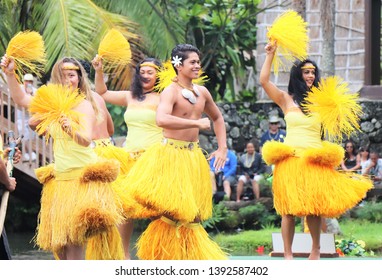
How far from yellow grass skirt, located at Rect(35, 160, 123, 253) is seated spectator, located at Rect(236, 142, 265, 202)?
5715mm

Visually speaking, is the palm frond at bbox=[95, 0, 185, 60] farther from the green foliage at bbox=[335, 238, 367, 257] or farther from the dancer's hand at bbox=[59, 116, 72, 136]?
the dancer's hand at bbox=[59, 116, 72, 136]

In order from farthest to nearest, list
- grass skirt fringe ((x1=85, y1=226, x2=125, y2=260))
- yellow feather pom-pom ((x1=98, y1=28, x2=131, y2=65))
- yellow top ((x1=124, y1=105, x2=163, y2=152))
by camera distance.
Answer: yellow feather pom-pom ((x1=98, y1=28, x2=131, y2=65)) → yellow top ((x1=124, y1=105, x2=163, y2=152)) → grass skirt fringe ((x1=85, y1=226, x2=125, y2=260))

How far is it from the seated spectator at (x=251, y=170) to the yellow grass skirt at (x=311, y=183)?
4.63 metres

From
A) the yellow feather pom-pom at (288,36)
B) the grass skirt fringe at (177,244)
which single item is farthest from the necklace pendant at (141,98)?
the grass skirt fringe at (177,244)

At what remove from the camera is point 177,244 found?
731 centimetres

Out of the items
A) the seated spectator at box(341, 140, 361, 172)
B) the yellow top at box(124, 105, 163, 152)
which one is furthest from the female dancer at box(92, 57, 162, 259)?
the seated spectator at box(341, 140, 361, 172)

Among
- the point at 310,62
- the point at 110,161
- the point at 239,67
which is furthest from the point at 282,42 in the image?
the point at 239,67

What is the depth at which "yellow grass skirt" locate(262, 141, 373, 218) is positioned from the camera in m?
8.05

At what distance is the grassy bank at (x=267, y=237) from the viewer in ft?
36.0

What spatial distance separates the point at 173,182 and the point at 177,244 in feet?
1.15

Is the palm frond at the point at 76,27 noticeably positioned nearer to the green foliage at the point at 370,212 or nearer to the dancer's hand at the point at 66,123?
the green foliage at the point at 370,212

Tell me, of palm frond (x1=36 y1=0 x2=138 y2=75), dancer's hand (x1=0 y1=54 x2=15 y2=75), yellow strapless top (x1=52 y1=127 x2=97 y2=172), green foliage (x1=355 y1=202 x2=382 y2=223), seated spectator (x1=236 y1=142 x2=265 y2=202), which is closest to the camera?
yellow strapless top (x1=52 y1=127 x2=97 y2=172)

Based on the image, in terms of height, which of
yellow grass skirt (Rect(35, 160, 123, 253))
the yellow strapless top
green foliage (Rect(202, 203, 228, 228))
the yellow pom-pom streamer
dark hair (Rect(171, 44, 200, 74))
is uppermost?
dark hair (Rect(171, 44, 200, 74))

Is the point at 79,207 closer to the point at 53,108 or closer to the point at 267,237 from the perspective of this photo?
the point at 53,108
